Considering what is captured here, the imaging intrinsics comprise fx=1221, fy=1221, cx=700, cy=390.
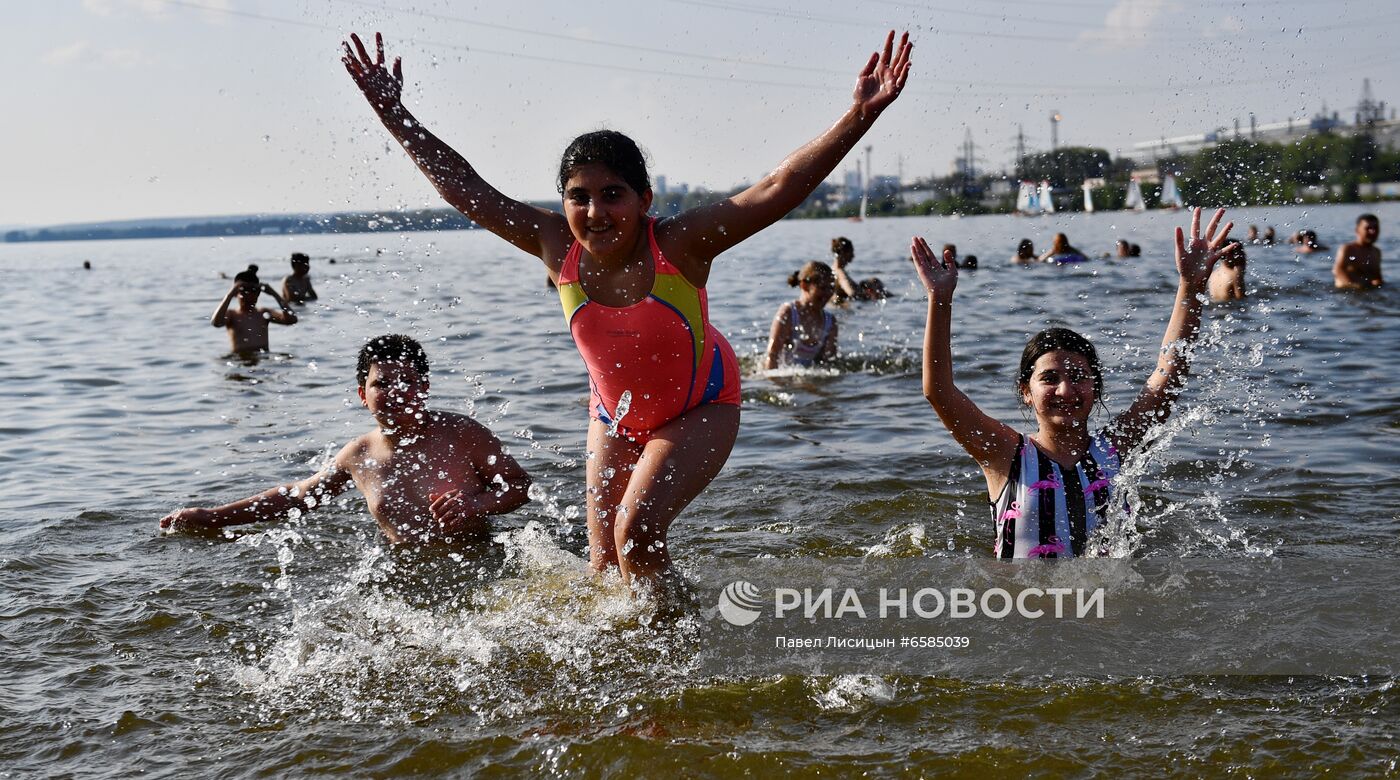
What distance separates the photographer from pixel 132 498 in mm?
7219

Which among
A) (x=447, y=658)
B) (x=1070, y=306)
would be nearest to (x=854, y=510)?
(x=447, y=658)

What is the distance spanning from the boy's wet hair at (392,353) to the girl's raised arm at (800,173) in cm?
199

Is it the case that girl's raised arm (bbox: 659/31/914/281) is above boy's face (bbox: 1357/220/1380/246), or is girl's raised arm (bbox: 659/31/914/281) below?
above

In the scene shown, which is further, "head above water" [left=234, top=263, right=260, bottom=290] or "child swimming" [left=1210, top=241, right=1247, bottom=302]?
"child swimming" [left=1210, top=241, right=1247, bottom=302]

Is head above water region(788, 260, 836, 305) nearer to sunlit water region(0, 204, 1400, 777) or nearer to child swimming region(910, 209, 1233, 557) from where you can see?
sunlit water region(0, 204, 1400, 777)

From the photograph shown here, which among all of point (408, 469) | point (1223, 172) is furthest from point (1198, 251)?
point (408, 469)

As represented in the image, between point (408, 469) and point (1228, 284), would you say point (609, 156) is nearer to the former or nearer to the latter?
point (408, 469)

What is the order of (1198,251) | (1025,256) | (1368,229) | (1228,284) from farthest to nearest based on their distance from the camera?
(1025,256)
(1368,229)
(1228,284)
(1198,251)

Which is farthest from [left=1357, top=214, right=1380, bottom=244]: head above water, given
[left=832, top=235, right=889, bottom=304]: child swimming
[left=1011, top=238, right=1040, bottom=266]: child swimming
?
[left=1011, top=238, right=1040, bottom=266]: child swimming

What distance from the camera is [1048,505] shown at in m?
4.57

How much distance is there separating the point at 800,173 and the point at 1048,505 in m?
1.63

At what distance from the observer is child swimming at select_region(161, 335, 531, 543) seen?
226 inches

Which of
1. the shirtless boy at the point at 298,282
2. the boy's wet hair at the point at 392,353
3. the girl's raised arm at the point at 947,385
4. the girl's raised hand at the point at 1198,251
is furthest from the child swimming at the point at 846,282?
the girl's raised arm at the point at 947,385

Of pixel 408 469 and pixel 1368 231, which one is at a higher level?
pixel 1368 231
